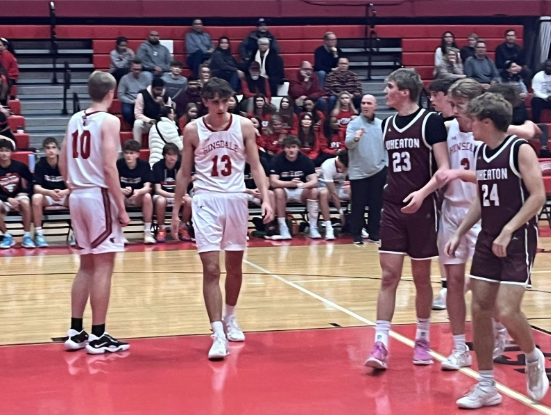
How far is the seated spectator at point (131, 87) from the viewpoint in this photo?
14.9 m

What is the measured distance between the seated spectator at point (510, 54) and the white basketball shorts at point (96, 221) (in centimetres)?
1284

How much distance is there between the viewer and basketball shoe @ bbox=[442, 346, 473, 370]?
219 inches

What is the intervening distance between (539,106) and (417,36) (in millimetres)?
2959

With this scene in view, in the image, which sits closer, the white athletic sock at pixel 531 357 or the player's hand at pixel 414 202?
the white athletic sock at pixel 531 357

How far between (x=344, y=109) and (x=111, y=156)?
28.8ft

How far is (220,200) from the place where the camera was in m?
6.23

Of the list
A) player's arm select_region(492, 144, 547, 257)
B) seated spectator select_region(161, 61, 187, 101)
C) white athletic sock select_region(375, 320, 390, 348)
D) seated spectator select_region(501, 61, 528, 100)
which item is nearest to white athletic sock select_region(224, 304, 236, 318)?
white athletic sock select_region(375, 320, 390, 348)

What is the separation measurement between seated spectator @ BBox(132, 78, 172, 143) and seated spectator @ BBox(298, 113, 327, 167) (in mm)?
2229

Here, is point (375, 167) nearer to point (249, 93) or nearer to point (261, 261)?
point (261, 261)

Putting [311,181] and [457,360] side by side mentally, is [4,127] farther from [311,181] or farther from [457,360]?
[457,360]

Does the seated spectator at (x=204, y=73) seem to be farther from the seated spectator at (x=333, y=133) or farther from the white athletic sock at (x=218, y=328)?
the white athletic sock at (x=218, y=328)

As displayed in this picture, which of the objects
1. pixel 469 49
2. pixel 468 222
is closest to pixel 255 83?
pixel 469 49

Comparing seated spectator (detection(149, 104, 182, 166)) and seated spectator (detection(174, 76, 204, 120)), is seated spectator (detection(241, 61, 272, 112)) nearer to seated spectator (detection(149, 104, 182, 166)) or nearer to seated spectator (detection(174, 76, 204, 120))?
seated spectator (detection(174, 76, 204, 120))

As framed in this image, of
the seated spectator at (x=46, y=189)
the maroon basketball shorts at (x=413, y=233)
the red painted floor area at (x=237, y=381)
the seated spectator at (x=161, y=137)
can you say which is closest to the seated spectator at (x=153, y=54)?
the seated spectator at (x=161, y=137)
